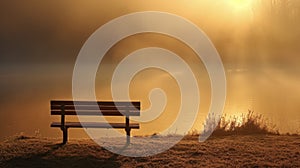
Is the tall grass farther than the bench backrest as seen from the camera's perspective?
Yes

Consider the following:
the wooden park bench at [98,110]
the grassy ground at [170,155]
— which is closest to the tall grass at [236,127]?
the grassy ground at [170,155]

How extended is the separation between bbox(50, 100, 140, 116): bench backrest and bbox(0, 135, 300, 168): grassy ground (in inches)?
26.5

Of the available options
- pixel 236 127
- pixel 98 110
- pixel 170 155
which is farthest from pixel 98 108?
pixel 236 127

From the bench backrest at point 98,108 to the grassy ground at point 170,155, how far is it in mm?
672

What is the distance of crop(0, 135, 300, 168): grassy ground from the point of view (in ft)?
24.9

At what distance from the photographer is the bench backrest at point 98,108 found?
8.99 m

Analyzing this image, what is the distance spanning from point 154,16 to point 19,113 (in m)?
39.7

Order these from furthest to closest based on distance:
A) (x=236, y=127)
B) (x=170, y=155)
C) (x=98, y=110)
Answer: (x=236, y=127) < (x=98, y=110) < (x=170, y=155)

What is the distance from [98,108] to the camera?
359 inches

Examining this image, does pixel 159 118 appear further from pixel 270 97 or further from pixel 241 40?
pixel 241 40

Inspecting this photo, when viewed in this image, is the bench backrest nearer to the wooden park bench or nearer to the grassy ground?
the wooden park bench

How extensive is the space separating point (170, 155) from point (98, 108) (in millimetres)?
2011

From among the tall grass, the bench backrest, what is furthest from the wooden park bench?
the tall grass

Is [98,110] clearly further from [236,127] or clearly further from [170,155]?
[236,127]
